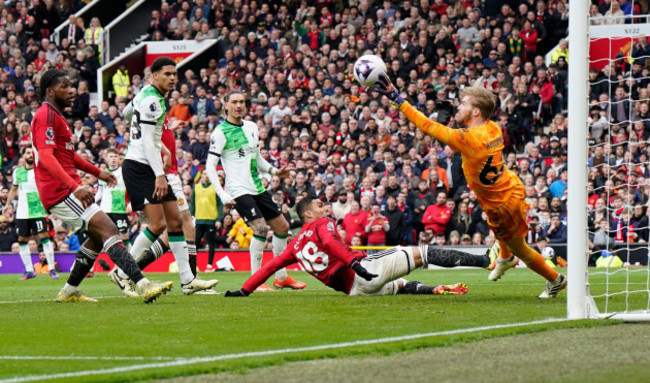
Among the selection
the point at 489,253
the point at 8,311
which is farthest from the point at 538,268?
the point at 8,311

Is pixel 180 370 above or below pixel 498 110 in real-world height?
below

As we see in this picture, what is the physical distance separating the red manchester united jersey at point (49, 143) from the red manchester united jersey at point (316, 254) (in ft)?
7.10

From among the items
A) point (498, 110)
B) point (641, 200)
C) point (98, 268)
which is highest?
point (498, 110)

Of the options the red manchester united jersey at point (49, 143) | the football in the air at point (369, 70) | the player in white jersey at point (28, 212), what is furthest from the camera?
the player in white jersey at point (28, 212)

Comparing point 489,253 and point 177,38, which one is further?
point 177,38

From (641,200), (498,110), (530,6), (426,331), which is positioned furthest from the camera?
(530,6)

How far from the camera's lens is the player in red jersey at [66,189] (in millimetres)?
10102

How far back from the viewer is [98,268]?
23.1 meters

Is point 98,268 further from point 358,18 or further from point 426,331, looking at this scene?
point 426,331

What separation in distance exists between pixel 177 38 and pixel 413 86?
10443 millimetres

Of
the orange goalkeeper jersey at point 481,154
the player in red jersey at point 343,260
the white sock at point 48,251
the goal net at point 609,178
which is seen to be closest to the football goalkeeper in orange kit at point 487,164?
the orange goalkeeper jersey at point 481,154

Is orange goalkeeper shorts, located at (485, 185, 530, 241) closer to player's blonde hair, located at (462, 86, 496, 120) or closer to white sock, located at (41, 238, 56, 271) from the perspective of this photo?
player's blonde hair, located at (462, 86, 496, 120)

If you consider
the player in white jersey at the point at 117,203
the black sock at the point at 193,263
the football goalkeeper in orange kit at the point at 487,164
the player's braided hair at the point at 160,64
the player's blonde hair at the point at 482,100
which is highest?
the player's braided hair at the point at 160,64

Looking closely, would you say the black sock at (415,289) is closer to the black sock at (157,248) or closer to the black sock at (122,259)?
the black sock at (122,259)
